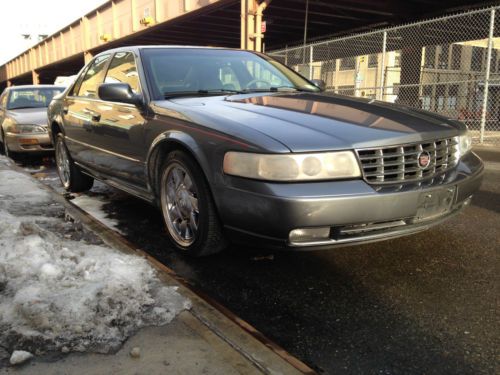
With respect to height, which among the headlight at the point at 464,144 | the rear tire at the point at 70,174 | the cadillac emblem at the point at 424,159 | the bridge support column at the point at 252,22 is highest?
the bridge support column at the point at 252,22

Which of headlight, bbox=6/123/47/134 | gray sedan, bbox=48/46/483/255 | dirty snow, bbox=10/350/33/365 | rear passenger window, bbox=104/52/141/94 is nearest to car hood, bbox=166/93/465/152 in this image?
gray sedan, bbox=48/46/483/255

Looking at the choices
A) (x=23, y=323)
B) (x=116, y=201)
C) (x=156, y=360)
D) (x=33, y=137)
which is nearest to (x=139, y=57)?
(x=116, y=201)

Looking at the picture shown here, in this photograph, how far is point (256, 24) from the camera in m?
11.7

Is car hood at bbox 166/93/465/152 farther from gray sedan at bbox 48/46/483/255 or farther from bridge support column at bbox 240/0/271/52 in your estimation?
bridge support column at bbox 240/0/271/52

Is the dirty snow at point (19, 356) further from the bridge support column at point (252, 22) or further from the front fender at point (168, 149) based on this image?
the bridge support column at point (252, 22)

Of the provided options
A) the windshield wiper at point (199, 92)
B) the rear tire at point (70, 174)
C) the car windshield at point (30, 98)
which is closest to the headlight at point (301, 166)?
the windshield wiper at point (199, 92)

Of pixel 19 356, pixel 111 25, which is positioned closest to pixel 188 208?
pixel 19 356

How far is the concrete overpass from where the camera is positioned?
44.7ft

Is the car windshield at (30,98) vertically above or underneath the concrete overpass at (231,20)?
underneath

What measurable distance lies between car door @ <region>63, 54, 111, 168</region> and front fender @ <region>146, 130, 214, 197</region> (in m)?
1.24

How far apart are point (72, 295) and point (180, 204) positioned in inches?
45.5

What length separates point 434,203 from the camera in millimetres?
2865

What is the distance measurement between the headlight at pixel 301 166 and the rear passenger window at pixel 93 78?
9.08 feet

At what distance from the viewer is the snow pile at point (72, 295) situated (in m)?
2.14
